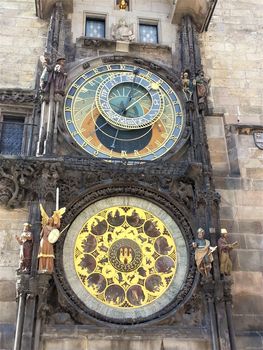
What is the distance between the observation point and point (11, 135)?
31.7 feet

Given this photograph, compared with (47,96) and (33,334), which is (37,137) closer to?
(47,96)

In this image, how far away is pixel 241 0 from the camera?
12.2 metres

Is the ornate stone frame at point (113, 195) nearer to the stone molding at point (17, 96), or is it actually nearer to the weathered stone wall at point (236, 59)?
the stone molding at point (17, 96)

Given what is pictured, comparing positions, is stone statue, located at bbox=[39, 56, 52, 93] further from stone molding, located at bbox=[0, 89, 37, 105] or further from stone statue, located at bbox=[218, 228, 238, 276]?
stone statue, located at bbox=[218, 228, 238, 276]

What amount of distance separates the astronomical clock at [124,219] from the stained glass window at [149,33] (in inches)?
47.0

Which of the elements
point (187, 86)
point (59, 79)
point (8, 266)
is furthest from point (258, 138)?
point (8, 266)

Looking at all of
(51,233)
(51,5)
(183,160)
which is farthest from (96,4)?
(51,233)

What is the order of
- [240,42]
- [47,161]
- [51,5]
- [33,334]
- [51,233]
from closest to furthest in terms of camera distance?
[33,334] → [51,233] → [47,161] → [51,5] → [240,42]

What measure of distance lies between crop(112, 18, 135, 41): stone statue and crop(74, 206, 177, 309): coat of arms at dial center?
412cm

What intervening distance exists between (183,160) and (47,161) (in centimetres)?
265

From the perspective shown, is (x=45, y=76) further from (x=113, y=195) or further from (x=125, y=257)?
(x=125, y=257)

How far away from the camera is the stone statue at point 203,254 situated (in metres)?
7.87

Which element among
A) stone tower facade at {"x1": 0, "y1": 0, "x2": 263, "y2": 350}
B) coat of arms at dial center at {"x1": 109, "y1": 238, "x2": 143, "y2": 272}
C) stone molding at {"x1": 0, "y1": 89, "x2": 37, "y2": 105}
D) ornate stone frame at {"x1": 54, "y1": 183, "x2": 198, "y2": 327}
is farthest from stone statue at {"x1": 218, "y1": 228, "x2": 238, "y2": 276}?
stone molding at {"x1": 0, "y1": 89, "x2": 37, "y2": 105}

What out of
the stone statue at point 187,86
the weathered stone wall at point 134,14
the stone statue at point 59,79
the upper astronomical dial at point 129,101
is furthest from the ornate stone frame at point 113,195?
the weathered stone wall at point 134,14
